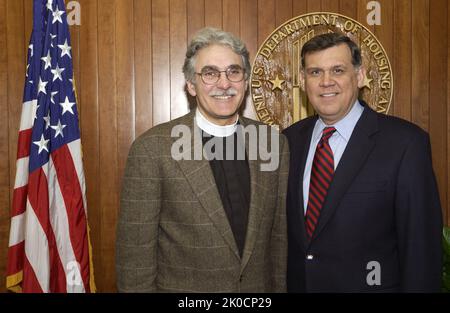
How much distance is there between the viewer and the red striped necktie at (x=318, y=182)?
186 centimetres

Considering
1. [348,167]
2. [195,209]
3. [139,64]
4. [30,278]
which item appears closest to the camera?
[195,209]

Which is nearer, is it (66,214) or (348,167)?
(348,167)

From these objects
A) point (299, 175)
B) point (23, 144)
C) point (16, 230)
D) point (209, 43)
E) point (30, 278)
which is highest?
point (209, 43)

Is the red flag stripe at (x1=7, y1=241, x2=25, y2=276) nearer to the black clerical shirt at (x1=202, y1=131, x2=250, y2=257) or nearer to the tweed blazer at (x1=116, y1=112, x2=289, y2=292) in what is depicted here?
the tweed blazer at (x1=116, y1=112, x2=289, y2=292)

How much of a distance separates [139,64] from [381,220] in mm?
2035

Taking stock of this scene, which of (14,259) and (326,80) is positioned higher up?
(326,80)

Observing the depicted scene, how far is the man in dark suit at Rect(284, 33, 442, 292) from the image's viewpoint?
172 centimetres

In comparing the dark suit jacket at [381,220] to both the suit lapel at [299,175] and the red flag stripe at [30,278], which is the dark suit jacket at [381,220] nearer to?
the suit lapel at [299,175]

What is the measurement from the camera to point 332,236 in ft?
5.89

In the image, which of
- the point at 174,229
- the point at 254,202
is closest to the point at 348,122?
the point at 254,202

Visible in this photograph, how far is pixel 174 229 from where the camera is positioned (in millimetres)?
1719

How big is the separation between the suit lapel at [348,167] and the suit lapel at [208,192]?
16.4 inches

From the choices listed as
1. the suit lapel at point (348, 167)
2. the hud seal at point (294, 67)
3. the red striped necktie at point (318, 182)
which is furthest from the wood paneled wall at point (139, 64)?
the suit lapel at point (348, 167)

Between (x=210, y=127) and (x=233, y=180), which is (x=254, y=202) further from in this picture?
(x=210, y=127)
